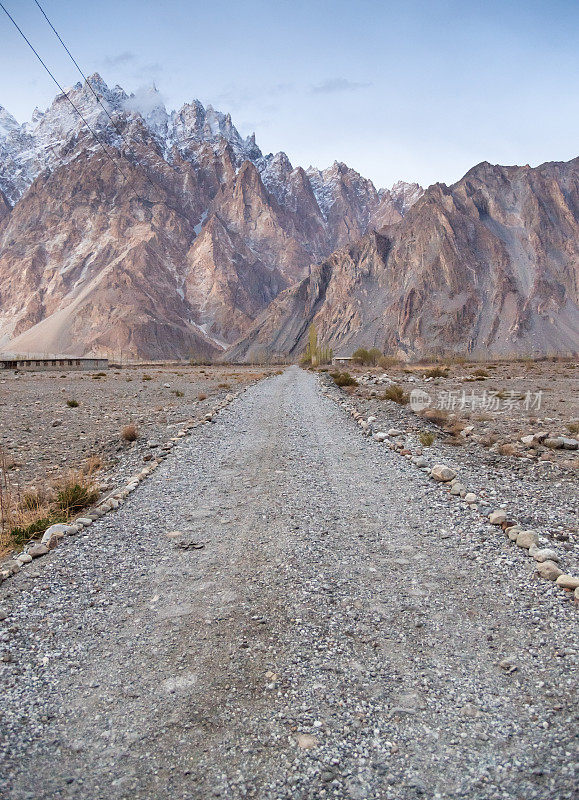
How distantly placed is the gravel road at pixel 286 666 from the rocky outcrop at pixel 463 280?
146634mm

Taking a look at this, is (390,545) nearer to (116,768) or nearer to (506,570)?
(506,570)

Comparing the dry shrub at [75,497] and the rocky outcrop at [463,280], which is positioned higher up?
the rocky outcrop at [463,280]

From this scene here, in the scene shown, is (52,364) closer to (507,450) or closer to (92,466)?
(92,466)

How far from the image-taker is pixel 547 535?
615 centimetres

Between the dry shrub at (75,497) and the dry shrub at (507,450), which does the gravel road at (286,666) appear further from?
the dry shrub at (507,450)

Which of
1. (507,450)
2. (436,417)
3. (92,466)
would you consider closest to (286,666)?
(92,466)

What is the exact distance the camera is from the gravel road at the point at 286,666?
113 inches

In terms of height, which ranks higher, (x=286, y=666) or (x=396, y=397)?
(x=396, y=397)

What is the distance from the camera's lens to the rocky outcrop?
151 metres

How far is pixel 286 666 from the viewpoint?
3.71m

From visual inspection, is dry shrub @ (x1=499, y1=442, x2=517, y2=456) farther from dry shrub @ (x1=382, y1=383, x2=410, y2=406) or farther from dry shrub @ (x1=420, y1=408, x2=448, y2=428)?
dry shrub @ (x1=382, y1=383, x2=410, y2=406)

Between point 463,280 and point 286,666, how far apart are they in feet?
553

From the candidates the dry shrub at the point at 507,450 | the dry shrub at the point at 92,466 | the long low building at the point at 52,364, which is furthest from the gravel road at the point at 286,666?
the long low building at the point at 52,364

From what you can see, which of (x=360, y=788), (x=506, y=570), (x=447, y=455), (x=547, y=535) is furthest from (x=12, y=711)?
(x=447, y=455)
